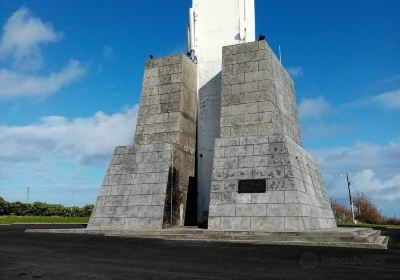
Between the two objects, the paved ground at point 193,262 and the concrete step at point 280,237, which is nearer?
the paved ground at point 193,262

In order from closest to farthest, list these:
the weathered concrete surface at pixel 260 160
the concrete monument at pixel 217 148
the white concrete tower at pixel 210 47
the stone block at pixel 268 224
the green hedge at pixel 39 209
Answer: the stone block at pixel 268 224, the weathered concrete surface at pixel 260 160, the concrete monument at pixel 217 148, the white concrete tower at pixel 210 47, the green hedge at pixel 39 209

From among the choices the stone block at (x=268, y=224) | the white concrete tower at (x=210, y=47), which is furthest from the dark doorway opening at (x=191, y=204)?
the stone block at (x=268, y=224)

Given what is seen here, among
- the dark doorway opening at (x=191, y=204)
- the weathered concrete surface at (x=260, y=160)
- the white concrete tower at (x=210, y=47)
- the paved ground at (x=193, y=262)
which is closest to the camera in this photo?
the paved ground at (x=193, y=262)

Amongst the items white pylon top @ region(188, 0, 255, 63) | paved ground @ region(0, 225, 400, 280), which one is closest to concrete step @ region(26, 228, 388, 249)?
paved ground @ region(0, 225, 400, 280)

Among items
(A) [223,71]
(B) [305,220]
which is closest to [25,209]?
(A) [223,71]

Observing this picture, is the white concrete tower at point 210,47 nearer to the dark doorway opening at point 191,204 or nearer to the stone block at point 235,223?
the dark doorway opening at point 191,204

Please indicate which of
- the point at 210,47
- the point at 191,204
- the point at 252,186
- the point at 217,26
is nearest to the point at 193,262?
the point at 252,186

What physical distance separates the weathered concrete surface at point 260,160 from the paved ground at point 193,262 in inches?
120

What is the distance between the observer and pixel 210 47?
2050 centimetres

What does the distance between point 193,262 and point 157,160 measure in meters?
9.10

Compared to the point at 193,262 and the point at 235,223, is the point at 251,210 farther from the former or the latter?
the point at 193,262

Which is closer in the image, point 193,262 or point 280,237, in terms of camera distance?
point 193,262

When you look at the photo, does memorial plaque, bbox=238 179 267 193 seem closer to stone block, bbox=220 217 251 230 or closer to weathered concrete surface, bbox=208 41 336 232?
weathered concrete surface, bbox=208 41 336 232

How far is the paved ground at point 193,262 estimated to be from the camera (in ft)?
22.2
